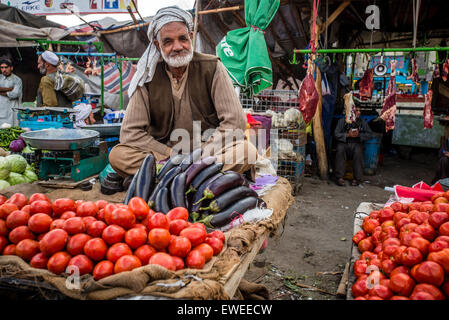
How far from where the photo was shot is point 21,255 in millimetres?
1412

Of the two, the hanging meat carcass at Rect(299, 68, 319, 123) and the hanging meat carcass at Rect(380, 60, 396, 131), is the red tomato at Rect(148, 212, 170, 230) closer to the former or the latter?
the hanging meat carcass at Rect(299, 68, 319, 123)

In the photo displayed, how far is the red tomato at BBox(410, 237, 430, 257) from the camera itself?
5.67 feet

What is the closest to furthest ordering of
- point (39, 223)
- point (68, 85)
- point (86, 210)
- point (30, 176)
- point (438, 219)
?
point (39, 223)
point (86, 210)
point (438, 219)
point (30, 176)
point (68, 85)

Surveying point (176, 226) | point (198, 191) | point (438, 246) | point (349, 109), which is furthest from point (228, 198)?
point (349, 109)

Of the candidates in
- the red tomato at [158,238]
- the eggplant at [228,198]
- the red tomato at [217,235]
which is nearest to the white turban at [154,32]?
the eggplant at [228,198]

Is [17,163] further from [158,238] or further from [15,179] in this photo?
[158,238]

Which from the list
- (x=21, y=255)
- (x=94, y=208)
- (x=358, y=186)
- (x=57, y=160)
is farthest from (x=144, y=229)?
(x=358, y=186)

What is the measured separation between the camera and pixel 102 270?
1.31 metres

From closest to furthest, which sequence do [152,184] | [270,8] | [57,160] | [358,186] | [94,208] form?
[94,208] < [152,184] < [57,160] < [270,8] < [358,186]

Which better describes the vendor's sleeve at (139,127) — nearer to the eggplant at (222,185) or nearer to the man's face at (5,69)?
the eggplant at (222,185)

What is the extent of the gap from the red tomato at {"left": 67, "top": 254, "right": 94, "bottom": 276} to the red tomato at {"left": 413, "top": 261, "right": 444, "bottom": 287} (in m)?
1.55

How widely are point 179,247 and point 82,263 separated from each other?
0.40 m
